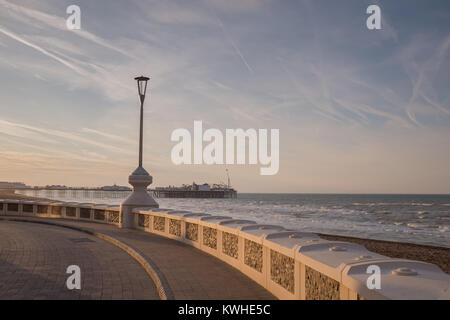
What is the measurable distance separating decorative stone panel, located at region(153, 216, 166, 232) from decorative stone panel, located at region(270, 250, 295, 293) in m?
7.89

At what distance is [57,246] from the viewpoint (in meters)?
11.4

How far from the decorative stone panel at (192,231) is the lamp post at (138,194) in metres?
4.71

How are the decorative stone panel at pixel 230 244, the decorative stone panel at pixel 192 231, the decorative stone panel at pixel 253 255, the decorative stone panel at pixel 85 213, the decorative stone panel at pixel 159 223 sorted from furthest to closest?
1. the decorative stone panel at pixel 85 213
2. the decorative stone panel at pixel 159 223
3. the decorative stone panel at pixel 192 231
4. the decorative stone panel at pixel 230 244
5. the decorative stone panel at pixel 253 255

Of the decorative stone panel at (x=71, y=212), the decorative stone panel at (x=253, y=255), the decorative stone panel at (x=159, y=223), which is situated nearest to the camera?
the decorative stone panel at (x=253, y=255)

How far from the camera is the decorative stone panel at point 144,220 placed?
15.2 metres

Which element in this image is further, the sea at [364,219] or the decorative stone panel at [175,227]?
the sea at [364,219]

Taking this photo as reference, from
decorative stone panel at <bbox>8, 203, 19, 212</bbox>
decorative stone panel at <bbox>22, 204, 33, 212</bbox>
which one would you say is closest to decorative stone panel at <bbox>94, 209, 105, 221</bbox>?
decorative stone panel at <bbox>22, 204, 33, 212</bbox>

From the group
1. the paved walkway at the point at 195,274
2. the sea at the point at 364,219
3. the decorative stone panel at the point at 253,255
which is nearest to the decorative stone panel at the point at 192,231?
the paved walkway at the point at 195,274

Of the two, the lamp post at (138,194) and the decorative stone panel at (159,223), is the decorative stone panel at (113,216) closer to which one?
the lamp post at (138,194)
